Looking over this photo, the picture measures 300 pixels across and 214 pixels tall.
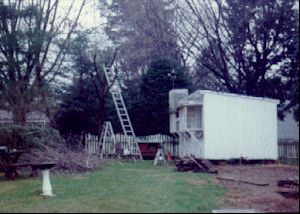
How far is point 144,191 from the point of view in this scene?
36.2 feet

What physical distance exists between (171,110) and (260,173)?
331 inches

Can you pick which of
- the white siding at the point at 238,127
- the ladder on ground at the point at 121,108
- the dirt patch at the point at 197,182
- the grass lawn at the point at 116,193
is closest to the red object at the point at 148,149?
the ladder on ground at the point at 121,108

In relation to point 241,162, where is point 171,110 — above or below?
above

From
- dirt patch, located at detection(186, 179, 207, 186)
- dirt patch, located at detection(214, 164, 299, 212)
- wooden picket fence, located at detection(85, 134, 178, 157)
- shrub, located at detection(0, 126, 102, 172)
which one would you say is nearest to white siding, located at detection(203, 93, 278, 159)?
dirt patch, located at detection(214, 164, 299, 212)

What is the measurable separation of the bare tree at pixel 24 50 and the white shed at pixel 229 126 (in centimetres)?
835

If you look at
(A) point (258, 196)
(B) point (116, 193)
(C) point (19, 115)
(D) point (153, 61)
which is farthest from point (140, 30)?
(A) point (258, 196)

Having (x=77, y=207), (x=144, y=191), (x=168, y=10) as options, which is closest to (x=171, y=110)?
(x=168, y=10)

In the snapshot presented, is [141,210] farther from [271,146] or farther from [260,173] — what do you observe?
[271,146]

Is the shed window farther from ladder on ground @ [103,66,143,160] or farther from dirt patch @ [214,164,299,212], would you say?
dirt patch @ [214,164,299,212]

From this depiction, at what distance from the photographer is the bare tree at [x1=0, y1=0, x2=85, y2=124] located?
74.8ft

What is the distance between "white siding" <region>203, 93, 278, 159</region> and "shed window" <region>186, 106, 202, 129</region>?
0.95 metres

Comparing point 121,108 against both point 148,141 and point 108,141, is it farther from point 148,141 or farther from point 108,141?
point 148,141

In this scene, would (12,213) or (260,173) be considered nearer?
(12,213)

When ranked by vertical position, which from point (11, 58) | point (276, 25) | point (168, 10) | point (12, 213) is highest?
point (168, 10)
